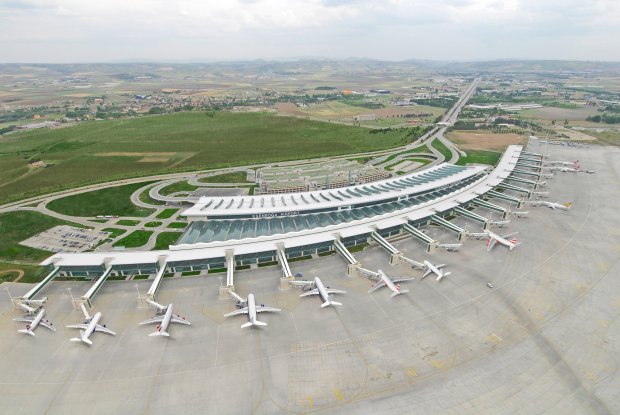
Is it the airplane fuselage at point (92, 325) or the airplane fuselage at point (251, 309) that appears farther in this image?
the airplane fuselage at point (251, 309)

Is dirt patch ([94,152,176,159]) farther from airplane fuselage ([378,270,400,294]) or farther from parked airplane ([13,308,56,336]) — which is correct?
airplane fuselage ([378,270,400,294])

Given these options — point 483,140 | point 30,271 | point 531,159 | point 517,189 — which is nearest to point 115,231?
point 30,271

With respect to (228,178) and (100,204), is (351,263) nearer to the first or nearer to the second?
(228,178)

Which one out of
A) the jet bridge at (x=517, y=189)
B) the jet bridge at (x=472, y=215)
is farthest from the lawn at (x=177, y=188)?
the jet bridge at (x=517, y=189)

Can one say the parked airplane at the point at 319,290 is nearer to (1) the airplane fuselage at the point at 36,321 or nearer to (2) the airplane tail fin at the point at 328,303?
(2) the airplane tail fin at the point at 328,303

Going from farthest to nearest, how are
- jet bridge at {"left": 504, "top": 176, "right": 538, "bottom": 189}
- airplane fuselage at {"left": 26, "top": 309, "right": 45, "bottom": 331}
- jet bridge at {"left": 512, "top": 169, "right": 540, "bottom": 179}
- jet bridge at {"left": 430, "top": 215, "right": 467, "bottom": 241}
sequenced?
jet bridge at {"left": 512, "top": 169, "right": 540, "bottom": 179}, jet bridge at {"left": 504, "top": 176, "right": 538, "bottom": 189}, jet bridge at {"left": 430, "top": 215, "right": 467, "bottom": 241}, airplane fuselage at {"left": 26, "top": 309, "right": 45, "bottom": 331}

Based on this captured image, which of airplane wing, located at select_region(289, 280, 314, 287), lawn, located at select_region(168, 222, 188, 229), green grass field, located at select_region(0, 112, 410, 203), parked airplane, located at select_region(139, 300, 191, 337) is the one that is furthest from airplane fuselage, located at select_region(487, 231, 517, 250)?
green grass field, located at select_region(0, 112, 410, 203)

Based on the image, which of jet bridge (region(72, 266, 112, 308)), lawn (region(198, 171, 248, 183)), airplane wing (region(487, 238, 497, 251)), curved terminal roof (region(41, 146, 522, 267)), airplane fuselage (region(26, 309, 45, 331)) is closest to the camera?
airplane fuselage (region(26, 309, 45, 331))
